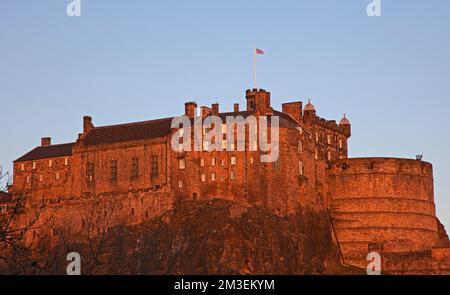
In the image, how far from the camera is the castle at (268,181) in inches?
4353

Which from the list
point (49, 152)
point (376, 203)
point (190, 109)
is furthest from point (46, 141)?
point (376, 203)

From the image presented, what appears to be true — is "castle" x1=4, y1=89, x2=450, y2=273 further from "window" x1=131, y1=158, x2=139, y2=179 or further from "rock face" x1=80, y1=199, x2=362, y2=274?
"rock face" x1=80, y1=199, x2=362, y2=274

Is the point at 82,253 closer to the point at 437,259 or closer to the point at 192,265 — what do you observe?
the point at 192,265

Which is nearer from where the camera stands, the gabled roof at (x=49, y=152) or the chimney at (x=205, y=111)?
the chimney at (x=205, y=111)

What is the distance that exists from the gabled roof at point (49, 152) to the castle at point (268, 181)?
39cm

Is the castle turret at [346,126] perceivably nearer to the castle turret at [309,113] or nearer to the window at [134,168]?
the castle turret at [309,113]

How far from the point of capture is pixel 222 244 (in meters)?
106

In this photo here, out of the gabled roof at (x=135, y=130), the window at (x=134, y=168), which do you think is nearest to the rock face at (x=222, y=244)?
the window at (x=134, y=168)

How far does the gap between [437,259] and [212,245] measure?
26.2m

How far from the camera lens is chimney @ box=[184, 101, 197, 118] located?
11806cm

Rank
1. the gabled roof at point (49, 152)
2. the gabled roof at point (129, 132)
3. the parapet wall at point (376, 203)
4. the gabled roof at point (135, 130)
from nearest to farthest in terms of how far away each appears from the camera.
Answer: the gabled roof at point (135, 130), the parapet wall at point (376, 203), the gabled roof at point (129, 132), the gabled roof at point (49, 152)

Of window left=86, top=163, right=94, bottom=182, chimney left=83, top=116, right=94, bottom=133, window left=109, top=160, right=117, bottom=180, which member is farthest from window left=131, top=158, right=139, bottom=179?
chimney left=83, top=116, right=94, bottom=133

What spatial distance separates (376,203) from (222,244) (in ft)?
72.0

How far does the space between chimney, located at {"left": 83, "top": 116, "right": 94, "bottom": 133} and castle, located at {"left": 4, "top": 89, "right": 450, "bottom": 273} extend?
0.18 meters
